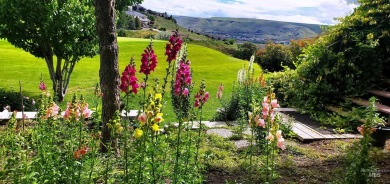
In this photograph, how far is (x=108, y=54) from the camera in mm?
4430

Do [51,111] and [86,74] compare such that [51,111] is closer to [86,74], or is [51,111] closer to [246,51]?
[86,74]

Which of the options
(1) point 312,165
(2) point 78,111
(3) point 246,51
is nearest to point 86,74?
(1) point 312,165

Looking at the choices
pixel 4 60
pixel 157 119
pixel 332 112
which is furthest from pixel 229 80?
pixel 157 119

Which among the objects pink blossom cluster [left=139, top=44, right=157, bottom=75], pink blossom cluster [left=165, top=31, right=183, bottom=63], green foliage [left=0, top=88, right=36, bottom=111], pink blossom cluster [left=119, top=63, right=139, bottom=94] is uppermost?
pink blossom cluster [left=165, top=31, right=183, bottom=63]

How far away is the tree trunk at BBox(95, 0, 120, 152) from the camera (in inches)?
171

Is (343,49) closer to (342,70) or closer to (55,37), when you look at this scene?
(342,70)

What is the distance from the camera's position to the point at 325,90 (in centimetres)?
872

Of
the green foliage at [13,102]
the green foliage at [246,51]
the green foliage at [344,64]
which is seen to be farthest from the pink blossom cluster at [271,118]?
the green foliage at [246,51]

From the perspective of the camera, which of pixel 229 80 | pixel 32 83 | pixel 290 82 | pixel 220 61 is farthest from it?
pixel 220 61

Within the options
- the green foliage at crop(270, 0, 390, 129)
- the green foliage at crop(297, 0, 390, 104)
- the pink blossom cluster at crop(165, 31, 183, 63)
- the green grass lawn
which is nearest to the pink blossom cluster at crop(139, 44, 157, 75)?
the pink blossom cluster at crop(165, 31, 183, 63)

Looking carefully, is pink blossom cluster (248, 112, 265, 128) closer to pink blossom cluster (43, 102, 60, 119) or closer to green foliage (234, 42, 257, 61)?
pink blossom cluster (43, 102, 60, 119)

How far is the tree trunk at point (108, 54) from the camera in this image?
434 cm

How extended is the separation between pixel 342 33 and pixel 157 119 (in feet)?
27.0

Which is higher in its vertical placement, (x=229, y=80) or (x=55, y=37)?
(x=55, y=37)
